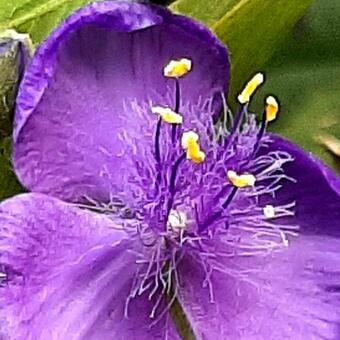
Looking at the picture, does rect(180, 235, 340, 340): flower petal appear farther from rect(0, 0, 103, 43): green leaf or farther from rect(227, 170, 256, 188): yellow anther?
rect(0, 0, 103, 43): green leaf

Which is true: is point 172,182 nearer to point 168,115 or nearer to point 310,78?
point 168,115

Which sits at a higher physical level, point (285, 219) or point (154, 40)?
point (154, 40)

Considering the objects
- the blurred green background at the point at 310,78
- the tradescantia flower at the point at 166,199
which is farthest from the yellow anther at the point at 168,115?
the blurred green background at the point at 310,78

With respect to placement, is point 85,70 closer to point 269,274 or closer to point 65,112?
point 65,112

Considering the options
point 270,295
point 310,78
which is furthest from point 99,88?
point 310,78

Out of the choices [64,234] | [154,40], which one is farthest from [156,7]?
[64,234]

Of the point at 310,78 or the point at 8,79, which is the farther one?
the point at 310,78
